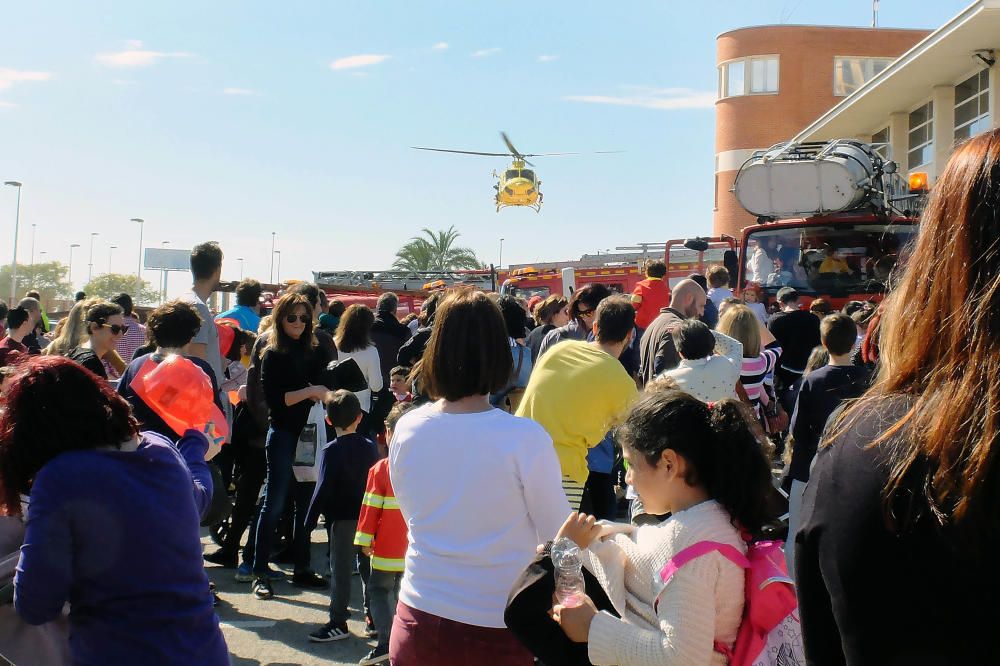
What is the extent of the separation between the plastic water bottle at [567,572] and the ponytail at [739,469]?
46cm

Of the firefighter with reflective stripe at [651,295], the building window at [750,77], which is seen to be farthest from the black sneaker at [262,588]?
the building window at [750,77]

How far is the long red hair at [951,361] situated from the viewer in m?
1.29

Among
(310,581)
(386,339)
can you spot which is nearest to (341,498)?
(310,581)

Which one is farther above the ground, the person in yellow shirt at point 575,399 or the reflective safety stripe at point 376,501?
the person in yellow shirt at point 575,399

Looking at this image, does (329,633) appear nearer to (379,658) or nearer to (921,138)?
(379,658)

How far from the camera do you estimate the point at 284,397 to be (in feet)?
22.1

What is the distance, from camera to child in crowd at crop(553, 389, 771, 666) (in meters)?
2.24

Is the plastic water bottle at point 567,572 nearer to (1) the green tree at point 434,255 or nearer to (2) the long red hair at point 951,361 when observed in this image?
(2) the long red hair at point 951,361

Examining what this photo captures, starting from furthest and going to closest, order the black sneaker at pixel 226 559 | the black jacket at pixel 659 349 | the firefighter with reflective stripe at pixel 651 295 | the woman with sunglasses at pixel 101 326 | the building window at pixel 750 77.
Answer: the building window at pixel 750 77 < the firefighter with reflective stripe at pixel 651 295 < the black sneaker at pixel 226 559 < the woman with sunglasses at pixel 101 326 < the black jacket at pixel 659 349

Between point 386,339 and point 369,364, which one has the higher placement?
point 386,339

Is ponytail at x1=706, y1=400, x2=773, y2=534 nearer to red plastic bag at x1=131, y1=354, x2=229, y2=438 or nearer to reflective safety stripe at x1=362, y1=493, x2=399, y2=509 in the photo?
red plastic bag at x1=131, y1=354, x2=229, y2=438

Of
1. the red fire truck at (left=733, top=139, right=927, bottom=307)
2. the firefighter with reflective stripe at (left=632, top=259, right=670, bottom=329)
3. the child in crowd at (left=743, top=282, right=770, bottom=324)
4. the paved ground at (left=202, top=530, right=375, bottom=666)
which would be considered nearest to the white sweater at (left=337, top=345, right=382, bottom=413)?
the paved ground at (left=202, top=530, right=375, bottom=666)

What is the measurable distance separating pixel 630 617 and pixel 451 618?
2.67ft

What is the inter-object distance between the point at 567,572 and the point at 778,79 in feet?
122
